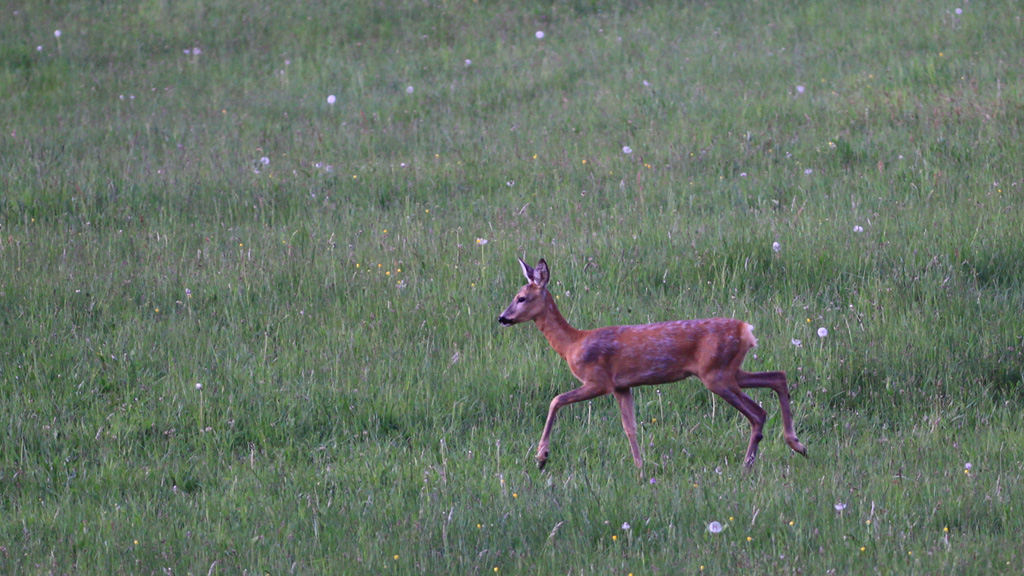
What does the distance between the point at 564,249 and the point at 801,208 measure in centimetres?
221

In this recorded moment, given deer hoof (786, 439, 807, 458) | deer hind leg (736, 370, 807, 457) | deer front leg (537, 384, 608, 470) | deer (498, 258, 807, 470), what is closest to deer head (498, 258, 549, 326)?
deer (498, 258, 807, 470)

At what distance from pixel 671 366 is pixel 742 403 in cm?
43

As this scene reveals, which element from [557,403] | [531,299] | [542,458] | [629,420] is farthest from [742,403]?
[531,299]

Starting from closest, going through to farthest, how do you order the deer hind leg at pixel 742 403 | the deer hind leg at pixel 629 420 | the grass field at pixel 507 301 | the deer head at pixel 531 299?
the grass field at pixel 507 301, the deer hind leg at pixel 742 403, the deer hind leg at pixel 629 420, the deer head at pixel 531 299

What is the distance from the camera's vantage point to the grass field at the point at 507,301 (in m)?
5.11

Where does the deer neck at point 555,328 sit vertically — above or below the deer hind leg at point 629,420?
above

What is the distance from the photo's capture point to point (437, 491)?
18.1 ft

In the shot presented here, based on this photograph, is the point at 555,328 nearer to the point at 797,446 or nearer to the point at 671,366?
the point at 671,366

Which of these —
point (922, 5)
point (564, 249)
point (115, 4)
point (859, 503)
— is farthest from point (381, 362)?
point (115, 4)

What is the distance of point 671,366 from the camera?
18.7 ft

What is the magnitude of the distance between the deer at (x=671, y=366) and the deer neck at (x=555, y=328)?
16 centimetres

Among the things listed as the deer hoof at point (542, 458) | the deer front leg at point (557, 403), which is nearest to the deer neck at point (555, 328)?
the deer front leg at point (557, 403)

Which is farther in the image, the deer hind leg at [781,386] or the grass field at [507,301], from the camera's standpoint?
the deer hind leg at [781,386]

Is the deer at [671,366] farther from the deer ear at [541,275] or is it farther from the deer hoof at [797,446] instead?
the deer ear at [541,275]
